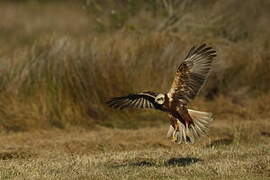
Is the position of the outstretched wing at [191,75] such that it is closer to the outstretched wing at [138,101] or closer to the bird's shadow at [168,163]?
the outstretched wing at [138,101]

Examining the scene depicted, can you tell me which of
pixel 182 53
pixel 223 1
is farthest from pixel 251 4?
pixel 182 53

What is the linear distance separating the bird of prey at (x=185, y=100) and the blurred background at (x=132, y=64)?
Result: 13.4 feet

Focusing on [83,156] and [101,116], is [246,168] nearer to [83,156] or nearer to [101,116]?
[83,156]

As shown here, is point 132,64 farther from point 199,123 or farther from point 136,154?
point 199,123

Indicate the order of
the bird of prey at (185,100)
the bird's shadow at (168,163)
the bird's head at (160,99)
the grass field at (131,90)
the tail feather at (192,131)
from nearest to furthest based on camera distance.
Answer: the bird's head at (160,99) < the bird of prey at (185,100) < the tail feather at (192,131) < the bird's shadow at (168,163) < the grass field at (131,90)

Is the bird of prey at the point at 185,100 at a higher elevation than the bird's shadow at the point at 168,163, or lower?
higher

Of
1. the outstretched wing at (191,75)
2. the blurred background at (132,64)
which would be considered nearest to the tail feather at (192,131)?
the outstretched wing at (191,75)

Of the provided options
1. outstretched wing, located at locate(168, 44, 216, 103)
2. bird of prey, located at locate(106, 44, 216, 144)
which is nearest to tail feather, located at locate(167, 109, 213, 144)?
bird of prey, located at locate(106, 44, 216, 144)

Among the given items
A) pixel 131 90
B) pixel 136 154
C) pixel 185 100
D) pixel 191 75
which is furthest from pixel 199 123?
pixel 131 90

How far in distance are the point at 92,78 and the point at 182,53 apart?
1789mm

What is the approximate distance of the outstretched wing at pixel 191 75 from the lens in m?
8.83

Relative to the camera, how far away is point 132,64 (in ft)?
45.3

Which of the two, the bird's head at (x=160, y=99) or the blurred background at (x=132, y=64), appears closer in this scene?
the bird's head at (x=160, y=99)

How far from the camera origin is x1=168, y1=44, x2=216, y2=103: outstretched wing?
348 inches
